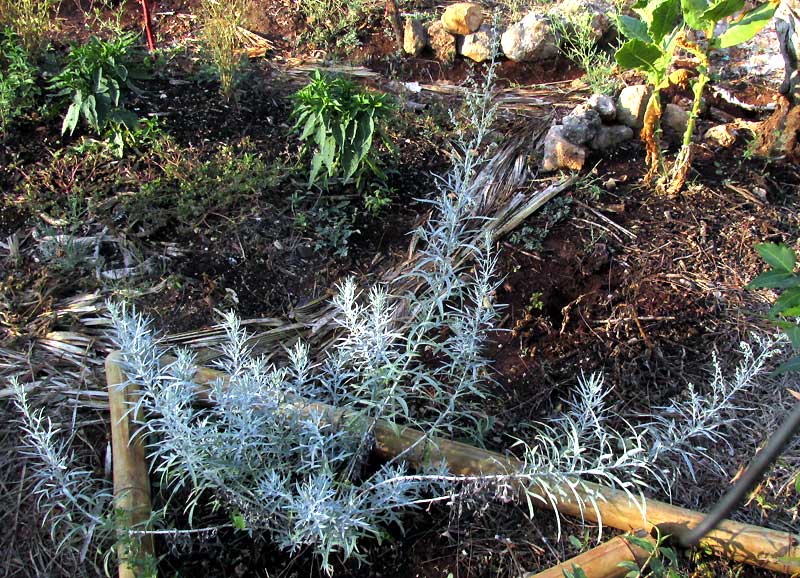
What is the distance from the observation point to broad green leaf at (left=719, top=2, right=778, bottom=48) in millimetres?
3273

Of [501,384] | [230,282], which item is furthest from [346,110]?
[501,384]

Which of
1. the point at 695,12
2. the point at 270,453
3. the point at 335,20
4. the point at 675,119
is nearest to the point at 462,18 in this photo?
the point at 335,20

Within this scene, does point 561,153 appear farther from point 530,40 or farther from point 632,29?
point 530,40

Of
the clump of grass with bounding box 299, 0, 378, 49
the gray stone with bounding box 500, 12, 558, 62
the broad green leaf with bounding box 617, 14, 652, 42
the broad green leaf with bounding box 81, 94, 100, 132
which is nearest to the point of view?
the broad green leaf with bounding box 617, 14, 652, 42

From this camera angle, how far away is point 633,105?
3961 millimetres

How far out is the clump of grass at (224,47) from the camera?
13.5 feet

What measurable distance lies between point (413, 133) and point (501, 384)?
1798mm

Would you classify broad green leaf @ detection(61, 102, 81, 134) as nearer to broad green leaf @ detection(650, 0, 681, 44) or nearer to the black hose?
broad green leaf @ detection(650, 0, 681, 44)

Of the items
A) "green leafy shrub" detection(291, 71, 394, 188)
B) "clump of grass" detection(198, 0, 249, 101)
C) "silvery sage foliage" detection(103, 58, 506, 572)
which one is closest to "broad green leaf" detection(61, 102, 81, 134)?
"clump of grass" detection(198, 0, 249, 101)

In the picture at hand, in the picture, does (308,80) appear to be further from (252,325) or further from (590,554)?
(590,554)

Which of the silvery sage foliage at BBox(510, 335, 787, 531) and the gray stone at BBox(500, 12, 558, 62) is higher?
the gray stone at BBox(500, 12, 558, 62)

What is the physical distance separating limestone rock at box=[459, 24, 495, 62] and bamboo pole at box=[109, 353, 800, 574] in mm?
3086

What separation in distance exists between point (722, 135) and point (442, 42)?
191 centimetres

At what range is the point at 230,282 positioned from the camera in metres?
3.36
